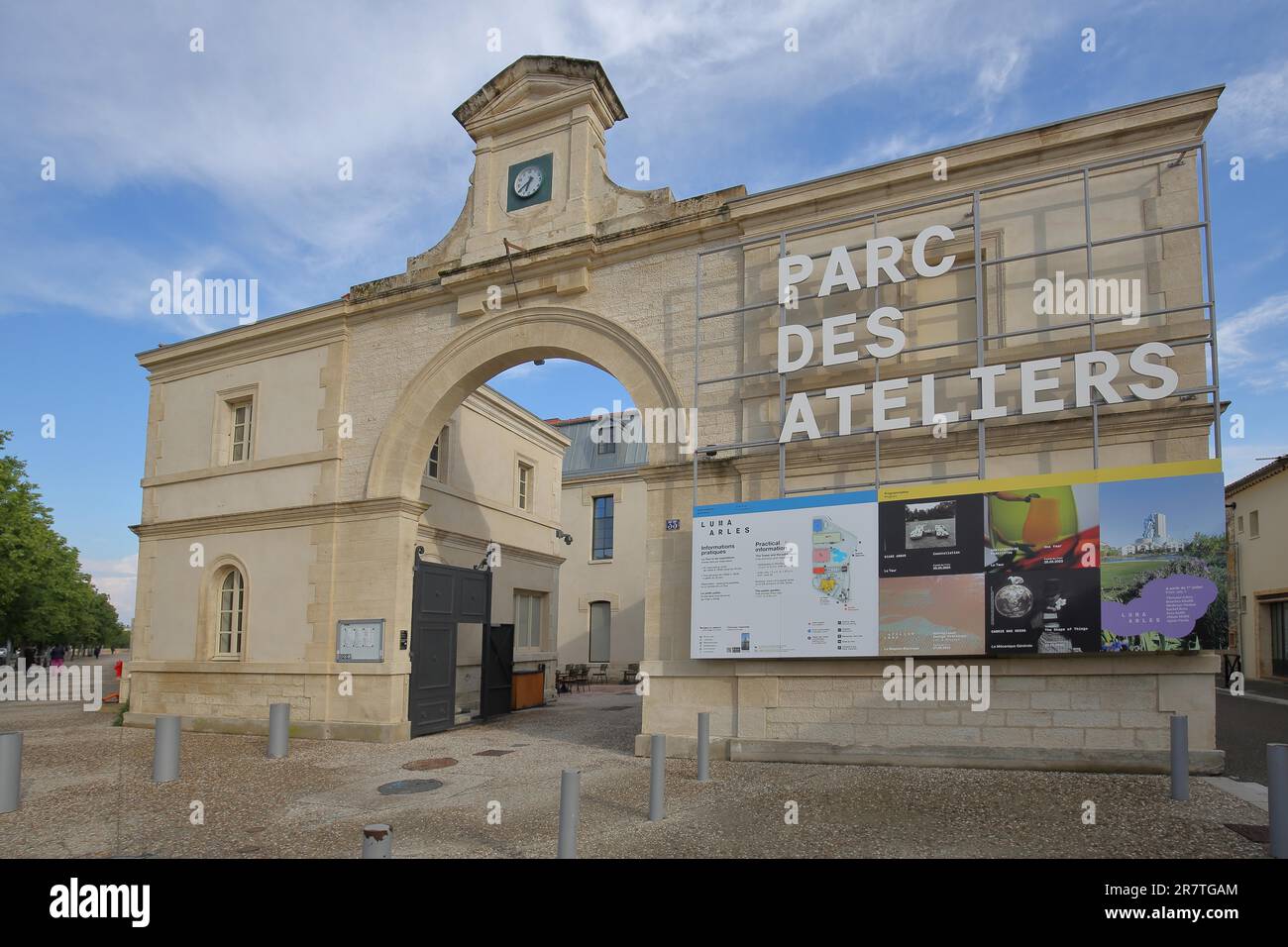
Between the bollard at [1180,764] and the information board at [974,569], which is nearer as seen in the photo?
the bollard at [1180,764]

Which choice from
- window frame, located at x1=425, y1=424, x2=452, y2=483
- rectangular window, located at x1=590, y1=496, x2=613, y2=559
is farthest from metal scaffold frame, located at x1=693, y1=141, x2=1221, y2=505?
rectangular window, located at x1=590, y1=496, x2=613, y2=559

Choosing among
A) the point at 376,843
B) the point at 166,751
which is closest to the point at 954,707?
the point at 376,843

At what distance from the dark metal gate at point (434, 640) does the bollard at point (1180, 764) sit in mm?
10402

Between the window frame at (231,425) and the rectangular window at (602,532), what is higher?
the window frame at (231,425)

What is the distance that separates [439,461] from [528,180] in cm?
609

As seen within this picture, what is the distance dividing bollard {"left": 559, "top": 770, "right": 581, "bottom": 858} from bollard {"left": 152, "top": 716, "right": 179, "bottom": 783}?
21.9 ft

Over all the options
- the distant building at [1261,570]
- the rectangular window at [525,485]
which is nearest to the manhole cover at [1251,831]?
the rectangular window at [525,485]

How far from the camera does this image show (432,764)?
1127 centimetres

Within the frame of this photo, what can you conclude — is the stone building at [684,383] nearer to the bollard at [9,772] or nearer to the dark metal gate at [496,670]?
the dark metal gate at [496,670]

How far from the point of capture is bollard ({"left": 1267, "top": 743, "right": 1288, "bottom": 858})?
220 inches

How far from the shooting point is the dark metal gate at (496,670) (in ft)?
54.0
